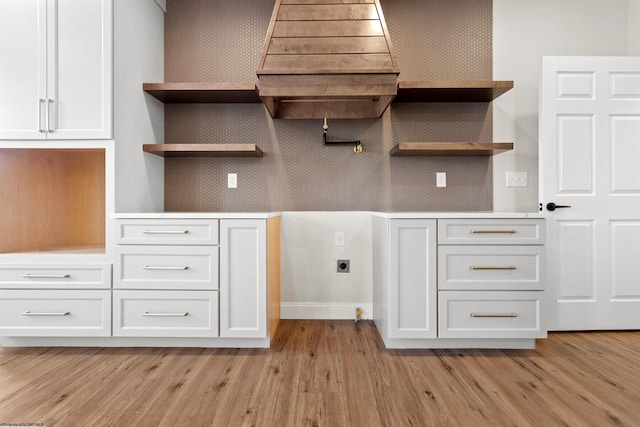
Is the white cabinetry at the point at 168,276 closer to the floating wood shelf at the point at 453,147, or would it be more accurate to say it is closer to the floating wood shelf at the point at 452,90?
the floating wood shelf at the point at 453,147

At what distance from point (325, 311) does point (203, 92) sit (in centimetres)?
180

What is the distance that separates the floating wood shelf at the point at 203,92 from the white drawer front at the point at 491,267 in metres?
1.64

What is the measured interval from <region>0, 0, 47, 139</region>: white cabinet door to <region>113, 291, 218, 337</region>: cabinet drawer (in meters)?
1.09

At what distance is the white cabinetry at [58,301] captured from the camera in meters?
2.04

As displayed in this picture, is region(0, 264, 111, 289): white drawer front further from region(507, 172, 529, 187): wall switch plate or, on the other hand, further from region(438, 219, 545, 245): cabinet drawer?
region(507, 172, 529, 187): wall switch plate

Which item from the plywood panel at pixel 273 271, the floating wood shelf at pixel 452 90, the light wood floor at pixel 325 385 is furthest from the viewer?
the floating wood shelf at pixel 452 90

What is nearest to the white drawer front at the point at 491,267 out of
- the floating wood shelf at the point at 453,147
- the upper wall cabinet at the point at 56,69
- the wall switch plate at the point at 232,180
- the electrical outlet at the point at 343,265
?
the floating wood shelf at the point at 453,147

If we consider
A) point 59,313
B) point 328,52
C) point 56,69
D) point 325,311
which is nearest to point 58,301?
point 59,313

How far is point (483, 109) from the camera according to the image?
8.80 feet

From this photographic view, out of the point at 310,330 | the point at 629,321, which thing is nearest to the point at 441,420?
the point at 310,330

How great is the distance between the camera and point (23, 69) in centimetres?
201

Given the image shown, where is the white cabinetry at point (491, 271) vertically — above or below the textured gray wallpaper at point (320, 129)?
below

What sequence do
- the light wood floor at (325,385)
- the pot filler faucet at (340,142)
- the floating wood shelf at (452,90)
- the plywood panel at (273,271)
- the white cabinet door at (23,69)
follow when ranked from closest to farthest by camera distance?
1. the light wood floor at (325,385)
2. the white cabinet door at (23,69)
3. the plywood panel at (273,271)
4. the floating wood shelf at (452,90)
5. the pot filler faucet at (340,142)

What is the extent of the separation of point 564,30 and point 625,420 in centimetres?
260
